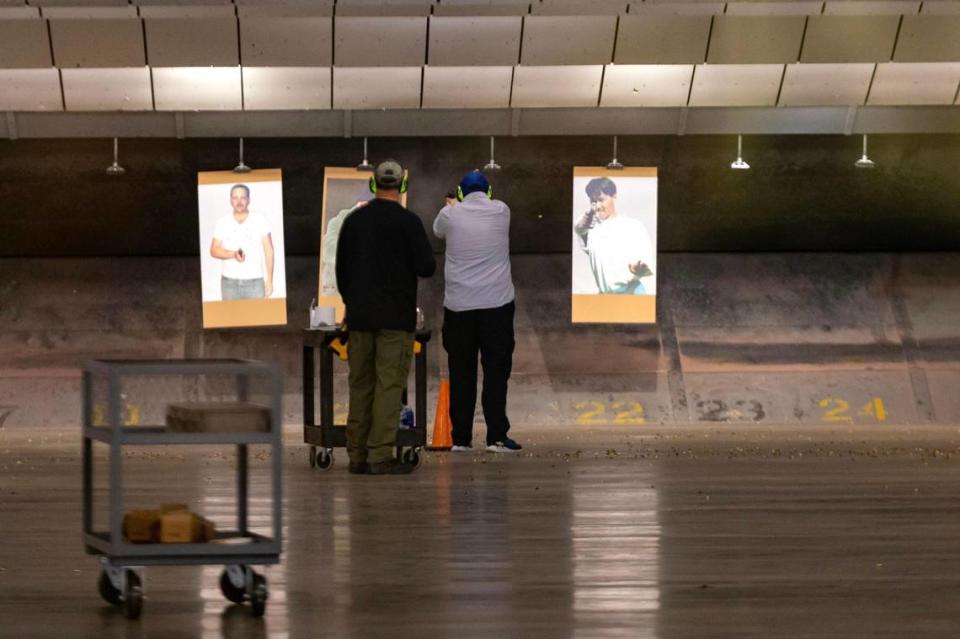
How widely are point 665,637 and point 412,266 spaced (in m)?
5.35

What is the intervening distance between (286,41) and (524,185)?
2.79 m

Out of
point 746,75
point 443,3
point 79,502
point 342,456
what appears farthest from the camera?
point 746,75

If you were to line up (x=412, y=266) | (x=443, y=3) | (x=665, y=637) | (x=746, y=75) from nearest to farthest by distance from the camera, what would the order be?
(x=665, y=637) → (x=412, y=266) → (x=443, y=3) → (x=746, y=75)

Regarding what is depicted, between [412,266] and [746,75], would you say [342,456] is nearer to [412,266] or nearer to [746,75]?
[412,266]

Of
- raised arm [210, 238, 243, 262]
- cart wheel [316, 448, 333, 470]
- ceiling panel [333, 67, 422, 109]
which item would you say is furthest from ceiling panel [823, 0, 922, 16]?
cart wheel [316, 448, 333, 470]

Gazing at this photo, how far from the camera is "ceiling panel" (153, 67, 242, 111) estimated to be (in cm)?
1487

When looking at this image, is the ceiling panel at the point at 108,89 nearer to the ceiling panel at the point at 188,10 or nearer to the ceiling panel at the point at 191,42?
the ceiling panel at the point at 191,42

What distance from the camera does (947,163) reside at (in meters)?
16.1

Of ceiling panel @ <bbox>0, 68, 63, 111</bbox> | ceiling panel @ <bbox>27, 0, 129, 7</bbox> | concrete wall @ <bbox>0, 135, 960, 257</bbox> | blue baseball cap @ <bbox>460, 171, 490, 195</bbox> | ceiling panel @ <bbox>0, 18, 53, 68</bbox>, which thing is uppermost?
ceiling panel @ <bbox>27, 0, 129, 7</bbox>

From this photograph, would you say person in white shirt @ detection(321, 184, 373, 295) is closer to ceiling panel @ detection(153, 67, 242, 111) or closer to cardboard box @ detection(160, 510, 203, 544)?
ceiling panel @ detection(153, 67, 242, 111)

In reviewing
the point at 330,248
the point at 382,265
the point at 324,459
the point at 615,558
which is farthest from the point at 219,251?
the point at 615,558

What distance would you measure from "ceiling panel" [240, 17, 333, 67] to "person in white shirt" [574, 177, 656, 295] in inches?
113

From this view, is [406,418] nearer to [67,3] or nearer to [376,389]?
[376,389]

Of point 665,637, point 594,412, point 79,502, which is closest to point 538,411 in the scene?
point 594,412
